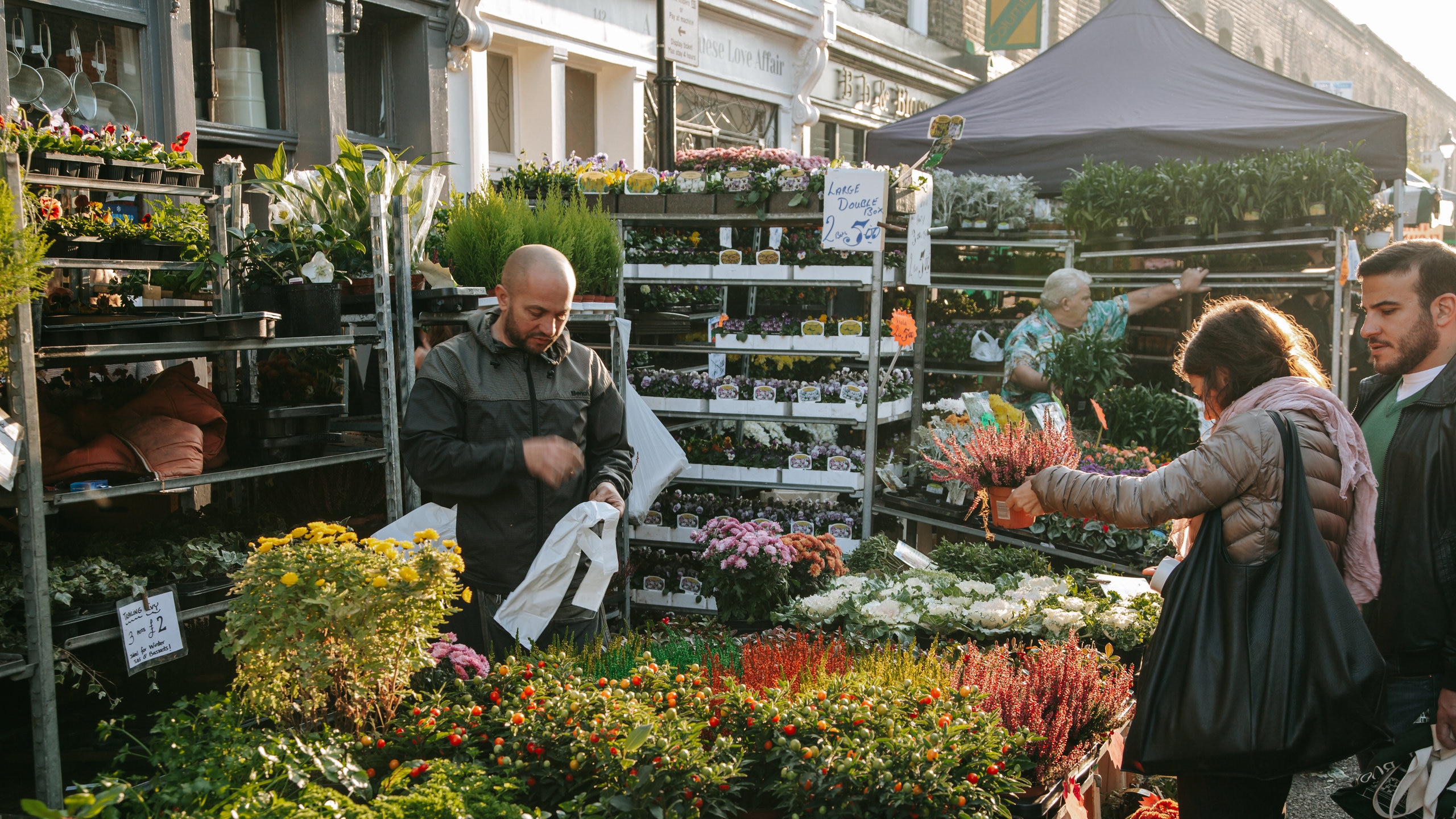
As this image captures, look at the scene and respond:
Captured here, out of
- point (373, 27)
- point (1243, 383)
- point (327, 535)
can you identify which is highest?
point (373, 27)

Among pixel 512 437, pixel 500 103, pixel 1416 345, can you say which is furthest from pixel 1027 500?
pixel 500 103

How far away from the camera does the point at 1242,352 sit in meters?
2.71

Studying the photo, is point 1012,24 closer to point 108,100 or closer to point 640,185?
point 640,185

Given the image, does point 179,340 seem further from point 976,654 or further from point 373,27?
point 373,27

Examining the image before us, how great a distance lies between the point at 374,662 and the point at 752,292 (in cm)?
466

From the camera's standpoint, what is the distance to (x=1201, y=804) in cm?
271

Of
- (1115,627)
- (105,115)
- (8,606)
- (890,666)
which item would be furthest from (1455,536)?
(105,115)

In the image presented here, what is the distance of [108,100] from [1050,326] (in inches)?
243

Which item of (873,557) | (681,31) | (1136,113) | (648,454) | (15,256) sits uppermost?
(681,31)

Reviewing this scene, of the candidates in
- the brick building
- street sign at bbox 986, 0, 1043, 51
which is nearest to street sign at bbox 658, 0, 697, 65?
the brick building

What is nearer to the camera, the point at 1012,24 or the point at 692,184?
the point at 692,184

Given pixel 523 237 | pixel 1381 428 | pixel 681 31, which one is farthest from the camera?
pixel 681 31

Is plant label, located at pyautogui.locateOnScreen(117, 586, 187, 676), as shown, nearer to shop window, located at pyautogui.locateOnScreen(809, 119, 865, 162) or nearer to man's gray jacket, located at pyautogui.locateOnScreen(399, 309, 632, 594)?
man's gray jacket, located at pyautogui.locateOnScreen(399, 309, 632, 594)

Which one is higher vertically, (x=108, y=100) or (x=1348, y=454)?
(x=108, y=100)
